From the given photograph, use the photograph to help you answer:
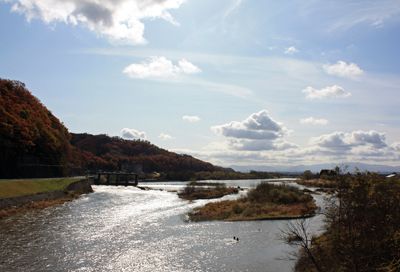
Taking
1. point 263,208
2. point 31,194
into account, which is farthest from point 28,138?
point 263,208

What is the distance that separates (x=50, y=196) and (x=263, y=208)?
36.5 m

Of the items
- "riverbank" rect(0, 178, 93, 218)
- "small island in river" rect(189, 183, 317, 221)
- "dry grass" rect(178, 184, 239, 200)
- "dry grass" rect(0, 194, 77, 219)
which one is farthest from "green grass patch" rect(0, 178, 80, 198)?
"dry grass" rect(178, 184, 239, 200)

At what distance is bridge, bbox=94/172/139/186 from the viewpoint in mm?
153500

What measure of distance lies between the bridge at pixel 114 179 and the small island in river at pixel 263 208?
81.8 meters

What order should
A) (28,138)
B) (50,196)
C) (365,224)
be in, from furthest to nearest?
(28,138) → (50,196) → (365,224)

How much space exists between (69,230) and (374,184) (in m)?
33.7

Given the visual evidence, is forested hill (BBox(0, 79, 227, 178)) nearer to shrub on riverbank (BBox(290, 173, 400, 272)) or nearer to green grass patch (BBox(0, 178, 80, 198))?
green grass patch (BBox(0, 178, 80, 198))

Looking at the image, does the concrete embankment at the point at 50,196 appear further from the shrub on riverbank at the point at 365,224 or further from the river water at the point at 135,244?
the shrub on riverbank at the point at 365,224

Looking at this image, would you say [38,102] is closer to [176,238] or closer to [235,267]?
[176,238]

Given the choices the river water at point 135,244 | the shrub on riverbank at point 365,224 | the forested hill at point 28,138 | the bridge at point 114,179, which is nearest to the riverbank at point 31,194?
the river water at point 135,244

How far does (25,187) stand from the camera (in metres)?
69.5

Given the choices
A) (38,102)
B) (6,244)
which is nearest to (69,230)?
(6,244)

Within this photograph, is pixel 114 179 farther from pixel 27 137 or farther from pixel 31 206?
pixel 31 206

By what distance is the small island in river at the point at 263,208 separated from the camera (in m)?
58.1
